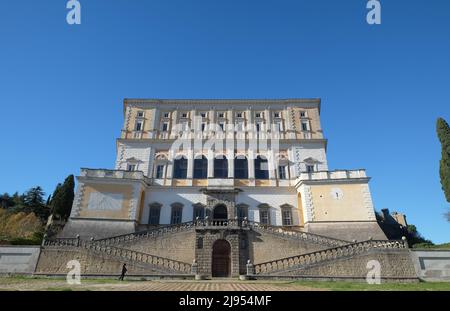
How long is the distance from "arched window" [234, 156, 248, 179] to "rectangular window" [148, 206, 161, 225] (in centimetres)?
916

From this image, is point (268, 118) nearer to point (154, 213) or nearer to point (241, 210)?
point (241, 210)

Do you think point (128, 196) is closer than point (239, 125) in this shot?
Yes

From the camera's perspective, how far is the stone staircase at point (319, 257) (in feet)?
61.9

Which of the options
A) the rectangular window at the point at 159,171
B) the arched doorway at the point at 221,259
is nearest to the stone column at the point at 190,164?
the rectangular window at the point at 159,171

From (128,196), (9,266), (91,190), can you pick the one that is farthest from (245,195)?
(9,266)

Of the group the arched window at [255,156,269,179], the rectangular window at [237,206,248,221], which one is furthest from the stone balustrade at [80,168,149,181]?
the arched window at [255,156,269,179]

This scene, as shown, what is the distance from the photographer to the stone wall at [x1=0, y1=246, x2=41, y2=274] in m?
19.2

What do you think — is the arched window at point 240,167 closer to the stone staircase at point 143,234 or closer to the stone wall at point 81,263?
the stone staircase at point 143,234

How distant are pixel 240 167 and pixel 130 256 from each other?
615 inches

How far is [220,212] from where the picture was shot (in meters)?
28.6

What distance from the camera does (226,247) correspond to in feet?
73.6

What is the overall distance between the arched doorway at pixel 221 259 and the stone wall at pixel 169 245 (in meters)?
1.79
